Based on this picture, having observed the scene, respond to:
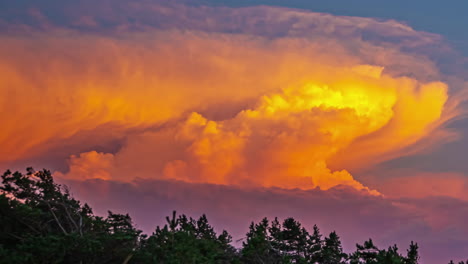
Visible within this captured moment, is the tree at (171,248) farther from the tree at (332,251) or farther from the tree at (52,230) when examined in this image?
the tree at (332,251)

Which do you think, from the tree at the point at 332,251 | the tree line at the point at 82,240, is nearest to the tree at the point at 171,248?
the tree line at the point at 82,240

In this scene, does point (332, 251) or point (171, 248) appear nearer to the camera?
point (171, 248)

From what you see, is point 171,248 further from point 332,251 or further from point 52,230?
point 332,251

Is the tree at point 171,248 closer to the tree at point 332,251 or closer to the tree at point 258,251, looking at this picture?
the tree at point 258,251

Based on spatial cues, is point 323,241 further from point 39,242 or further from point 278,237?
point 39,242

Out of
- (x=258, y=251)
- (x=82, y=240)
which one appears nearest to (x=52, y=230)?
(x=82, y=240)

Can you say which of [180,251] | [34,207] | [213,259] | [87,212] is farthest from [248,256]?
[34,207]

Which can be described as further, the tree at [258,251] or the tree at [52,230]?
the tree at [258,251]

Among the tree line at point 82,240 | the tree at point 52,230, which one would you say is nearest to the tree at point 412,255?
the tree line at point 82,240

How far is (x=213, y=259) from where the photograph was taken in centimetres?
4269

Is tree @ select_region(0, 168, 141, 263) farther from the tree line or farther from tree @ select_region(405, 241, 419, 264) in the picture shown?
tree @ select_region(405, 241, 419, 264)

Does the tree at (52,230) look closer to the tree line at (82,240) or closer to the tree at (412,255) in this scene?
the tree line at (82,240)

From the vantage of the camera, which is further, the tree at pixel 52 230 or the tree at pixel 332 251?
the tree at pixel 332 251

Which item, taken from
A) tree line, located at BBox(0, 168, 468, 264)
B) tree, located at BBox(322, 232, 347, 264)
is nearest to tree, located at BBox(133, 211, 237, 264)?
tree line, located at BBox(0, 168, 468, 264)
